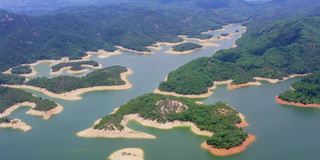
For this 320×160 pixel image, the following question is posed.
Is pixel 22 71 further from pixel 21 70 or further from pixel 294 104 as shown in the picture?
pixel 294 104

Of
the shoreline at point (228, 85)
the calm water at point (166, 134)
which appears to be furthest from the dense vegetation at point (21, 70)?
the shoreline at point (228, 85)

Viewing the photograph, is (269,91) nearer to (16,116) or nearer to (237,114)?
(237,114)

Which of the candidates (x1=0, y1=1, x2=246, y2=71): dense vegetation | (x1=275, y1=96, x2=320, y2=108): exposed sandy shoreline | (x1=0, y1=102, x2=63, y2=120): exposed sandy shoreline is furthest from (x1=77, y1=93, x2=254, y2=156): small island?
(x1=0, y1=1, x2=246, y2=71): dense vegetation

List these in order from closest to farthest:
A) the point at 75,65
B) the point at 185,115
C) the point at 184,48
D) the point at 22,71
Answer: the point at 185,115 → the point at 22,71 → the point at 75,65 → the point at 184,48

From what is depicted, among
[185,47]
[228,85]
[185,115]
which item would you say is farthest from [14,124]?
[185,47]

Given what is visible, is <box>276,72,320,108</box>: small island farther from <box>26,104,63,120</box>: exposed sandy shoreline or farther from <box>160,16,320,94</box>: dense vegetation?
<box>26,104,63,120</box>: exposed sandy shoreline

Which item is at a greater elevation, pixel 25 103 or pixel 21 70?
pixel 25 103

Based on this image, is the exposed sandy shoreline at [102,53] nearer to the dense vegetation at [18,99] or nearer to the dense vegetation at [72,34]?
the dense vegetation at [72,34]
